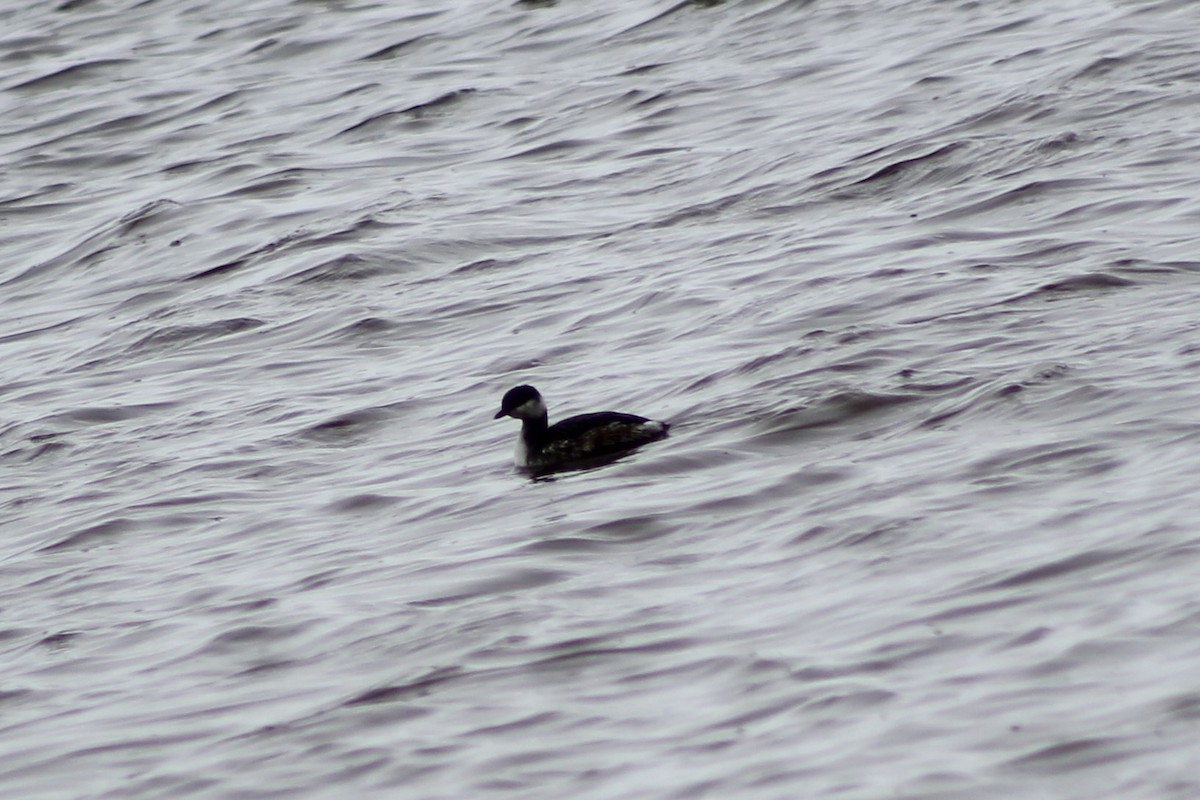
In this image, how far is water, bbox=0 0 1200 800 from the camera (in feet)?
21.4

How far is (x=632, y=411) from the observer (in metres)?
10.1

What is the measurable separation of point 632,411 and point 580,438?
2.50 feet

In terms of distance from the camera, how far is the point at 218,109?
18656 millimetres

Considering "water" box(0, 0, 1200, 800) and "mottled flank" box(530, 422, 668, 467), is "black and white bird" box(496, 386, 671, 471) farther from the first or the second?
"water" box(0, 0, 1200, 800)

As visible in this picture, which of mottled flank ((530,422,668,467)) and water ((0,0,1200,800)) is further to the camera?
mottled flank ((530,422,668,467))

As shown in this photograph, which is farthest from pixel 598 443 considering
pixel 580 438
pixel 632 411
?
pixel 632 411

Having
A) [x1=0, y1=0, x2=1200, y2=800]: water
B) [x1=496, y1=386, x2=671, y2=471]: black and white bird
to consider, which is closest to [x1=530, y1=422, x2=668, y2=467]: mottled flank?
[x1=496, y1=386, x2=671, y2=471]: black and white bird

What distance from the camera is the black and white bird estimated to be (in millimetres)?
9367

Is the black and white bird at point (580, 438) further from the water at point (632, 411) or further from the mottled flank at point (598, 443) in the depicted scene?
the water at point (632, 411)

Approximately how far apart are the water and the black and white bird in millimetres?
175

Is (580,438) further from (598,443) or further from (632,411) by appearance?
(632,411)

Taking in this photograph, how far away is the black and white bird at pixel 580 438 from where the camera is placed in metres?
9.37

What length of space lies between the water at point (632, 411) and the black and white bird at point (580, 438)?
0.18m

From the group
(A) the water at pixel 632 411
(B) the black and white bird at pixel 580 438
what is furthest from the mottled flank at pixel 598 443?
(A) the water at pixel 632 411
